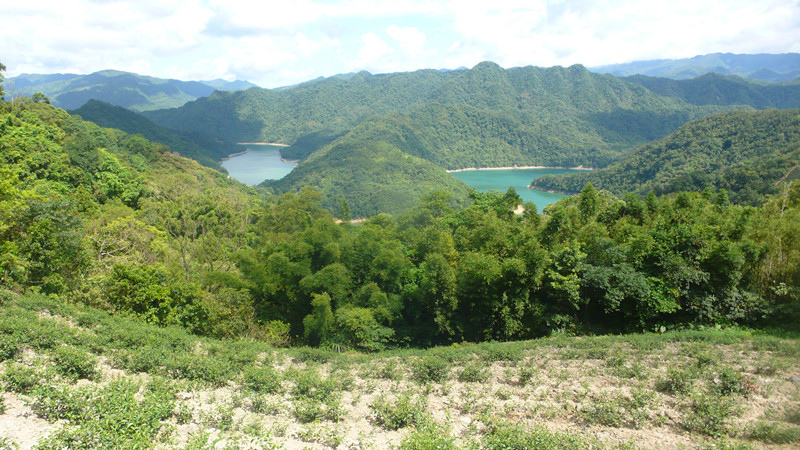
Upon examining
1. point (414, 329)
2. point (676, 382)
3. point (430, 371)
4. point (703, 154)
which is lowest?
point (414, 329)

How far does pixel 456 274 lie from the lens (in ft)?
52.2

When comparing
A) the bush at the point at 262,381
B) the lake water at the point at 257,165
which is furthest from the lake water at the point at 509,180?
the bush at the point at 262,381

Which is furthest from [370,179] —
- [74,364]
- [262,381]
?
[74,364]

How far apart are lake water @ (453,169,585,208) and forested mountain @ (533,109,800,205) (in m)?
5.41

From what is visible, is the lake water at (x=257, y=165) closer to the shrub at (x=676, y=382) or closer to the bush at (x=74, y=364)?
the bush at (x=74, y=364)

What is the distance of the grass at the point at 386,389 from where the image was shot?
6.89 meters

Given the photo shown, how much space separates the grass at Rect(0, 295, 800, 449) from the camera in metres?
6.89

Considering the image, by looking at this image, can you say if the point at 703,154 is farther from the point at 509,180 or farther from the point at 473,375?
the point at 473,375

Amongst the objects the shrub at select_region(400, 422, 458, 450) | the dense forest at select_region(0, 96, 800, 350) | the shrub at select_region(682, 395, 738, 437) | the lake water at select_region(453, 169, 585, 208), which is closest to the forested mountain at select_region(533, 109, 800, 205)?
the lake water at select_region(453, 169, 585, 208)

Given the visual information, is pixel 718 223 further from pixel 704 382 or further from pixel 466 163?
pixel 466 163

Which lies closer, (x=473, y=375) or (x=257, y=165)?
(x=473, y=375)

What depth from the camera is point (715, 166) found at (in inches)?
3223

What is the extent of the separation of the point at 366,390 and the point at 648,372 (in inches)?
251

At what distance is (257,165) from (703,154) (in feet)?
387
